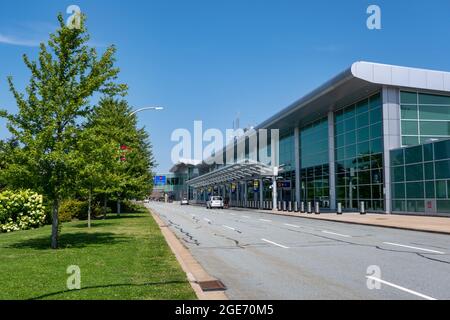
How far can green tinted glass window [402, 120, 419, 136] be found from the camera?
117 ft

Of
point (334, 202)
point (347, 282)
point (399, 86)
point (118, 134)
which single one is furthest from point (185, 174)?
point (347, 282)

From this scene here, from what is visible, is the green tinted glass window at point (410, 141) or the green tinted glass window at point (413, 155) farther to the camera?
→ the green tinted glass window at point (410, 141)

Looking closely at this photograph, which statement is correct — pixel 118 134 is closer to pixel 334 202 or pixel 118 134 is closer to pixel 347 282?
pixel 347 282

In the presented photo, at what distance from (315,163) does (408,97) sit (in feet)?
47.4

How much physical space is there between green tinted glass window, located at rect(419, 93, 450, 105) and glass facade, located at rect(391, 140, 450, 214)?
4939mm

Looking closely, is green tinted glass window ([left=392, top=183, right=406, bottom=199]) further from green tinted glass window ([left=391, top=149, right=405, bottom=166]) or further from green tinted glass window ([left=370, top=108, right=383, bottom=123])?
green tinted glass window ([left=370, top=108, right=383, bottom=123])

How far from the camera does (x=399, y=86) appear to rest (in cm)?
3550

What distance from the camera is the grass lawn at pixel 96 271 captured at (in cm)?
745

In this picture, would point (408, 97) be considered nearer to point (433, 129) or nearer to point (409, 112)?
point (409, 112)

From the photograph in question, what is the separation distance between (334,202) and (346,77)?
1356 cm

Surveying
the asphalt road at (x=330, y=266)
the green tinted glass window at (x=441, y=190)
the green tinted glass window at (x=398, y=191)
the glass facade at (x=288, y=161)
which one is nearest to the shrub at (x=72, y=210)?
the asphalt road at (x=330, y=266)

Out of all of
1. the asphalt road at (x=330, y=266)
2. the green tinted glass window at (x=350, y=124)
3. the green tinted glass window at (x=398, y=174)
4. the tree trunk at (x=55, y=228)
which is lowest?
the asphalt road at (x=330, y=266)

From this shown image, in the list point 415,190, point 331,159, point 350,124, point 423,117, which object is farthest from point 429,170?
point 331,159

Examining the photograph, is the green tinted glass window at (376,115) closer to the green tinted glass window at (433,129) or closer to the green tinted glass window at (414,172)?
the green tinted glass window at (433,129)
